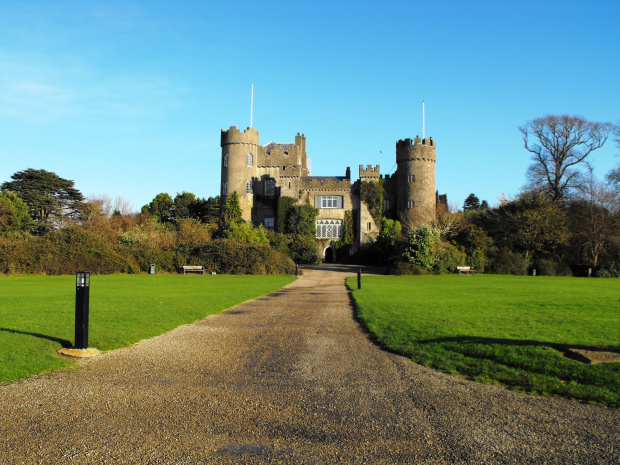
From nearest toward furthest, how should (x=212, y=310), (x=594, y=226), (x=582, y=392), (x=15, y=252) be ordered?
1. (x=582, y=392)
2. (x=212, y=310)
3. (x=15, y=252)
4. (x=594, y=226)

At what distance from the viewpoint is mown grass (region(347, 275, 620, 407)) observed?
6.38 meters

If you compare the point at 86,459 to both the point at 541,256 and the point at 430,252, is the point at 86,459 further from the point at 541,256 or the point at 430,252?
the point at 541,256

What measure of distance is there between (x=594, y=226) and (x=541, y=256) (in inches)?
190

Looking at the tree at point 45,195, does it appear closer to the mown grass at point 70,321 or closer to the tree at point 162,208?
the tree at point 162,208

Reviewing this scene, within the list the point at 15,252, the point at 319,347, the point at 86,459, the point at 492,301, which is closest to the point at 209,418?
the point at 86,459

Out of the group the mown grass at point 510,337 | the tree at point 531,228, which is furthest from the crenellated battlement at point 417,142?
the mown grass at point 510,337

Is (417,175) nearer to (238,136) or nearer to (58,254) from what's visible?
(238,136)

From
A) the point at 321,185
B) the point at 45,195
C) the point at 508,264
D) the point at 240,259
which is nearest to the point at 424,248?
the point at 508,264

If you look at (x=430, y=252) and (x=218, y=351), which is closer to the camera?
(x=218, y=351)

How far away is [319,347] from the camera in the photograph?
8.80 meters

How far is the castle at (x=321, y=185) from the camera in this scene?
50250 mm

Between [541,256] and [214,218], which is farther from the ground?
[214,218]

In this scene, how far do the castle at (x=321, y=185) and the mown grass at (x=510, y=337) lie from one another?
35.3 metres

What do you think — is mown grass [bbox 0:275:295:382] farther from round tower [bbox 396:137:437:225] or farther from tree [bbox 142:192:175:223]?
tree [bbox 142:192:175:223]
